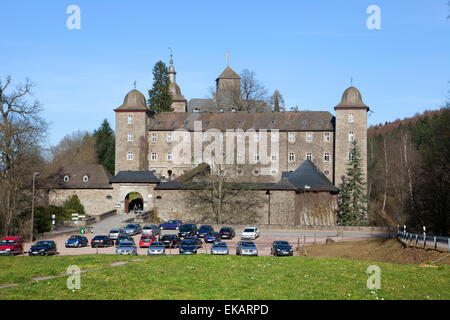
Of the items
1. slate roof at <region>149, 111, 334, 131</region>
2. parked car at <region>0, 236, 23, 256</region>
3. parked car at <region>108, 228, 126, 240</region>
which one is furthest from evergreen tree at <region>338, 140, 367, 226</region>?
parked car at <region>0, 236, 23, 256</region>

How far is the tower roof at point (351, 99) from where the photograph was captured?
70.2 metres

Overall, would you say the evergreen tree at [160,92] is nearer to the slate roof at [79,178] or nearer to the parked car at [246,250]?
the slate roof at [79,178]

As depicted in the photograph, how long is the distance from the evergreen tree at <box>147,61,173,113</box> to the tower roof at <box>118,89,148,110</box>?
1207 centimetres

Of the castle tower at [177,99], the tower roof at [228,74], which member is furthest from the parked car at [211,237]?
the tower roof at [228,74]

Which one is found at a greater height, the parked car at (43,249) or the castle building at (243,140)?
the castle building at (243,140)

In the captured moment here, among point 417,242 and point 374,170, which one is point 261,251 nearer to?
point 417,242

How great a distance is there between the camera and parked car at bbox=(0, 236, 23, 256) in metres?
31.0

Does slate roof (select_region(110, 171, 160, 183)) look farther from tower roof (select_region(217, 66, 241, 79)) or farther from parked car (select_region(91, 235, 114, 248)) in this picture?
tower roof (select_region(217, 66, 241, 79))

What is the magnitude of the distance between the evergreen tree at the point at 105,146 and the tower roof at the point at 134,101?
1626 centimetres

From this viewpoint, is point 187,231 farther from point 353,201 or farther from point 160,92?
point 160,92

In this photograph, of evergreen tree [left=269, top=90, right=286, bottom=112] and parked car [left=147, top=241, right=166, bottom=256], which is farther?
evergreen tree [left=269, top=90, right=286, bottom=112]

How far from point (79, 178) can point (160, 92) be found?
1194 inches

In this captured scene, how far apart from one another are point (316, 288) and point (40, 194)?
47.7m

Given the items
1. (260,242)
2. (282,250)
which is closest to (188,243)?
(282,250)
